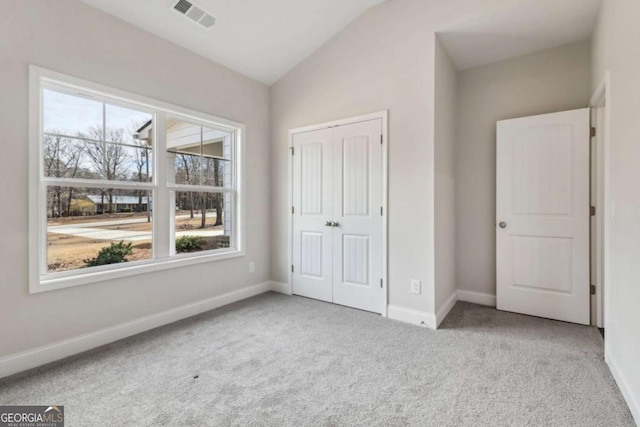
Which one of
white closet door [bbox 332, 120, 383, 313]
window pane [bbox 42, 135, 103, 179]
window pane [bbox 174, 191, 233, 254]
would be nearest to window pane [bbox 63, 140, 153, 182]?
window pane [bbox 42, 135, 103, 179]

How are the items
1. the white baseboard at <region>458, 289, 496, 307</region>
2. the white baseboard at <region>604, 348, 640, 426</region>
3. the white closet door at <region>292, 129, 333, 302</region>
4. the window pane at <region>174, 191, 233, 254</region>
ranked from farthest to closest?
the white closet door at <region>292, 129, 333, 302</region> < the white baseboard at <region>458, 289, 496, 307</region> < the window pane at <region>174, 191, 233, 254</region> < the white baseboard at <region>604, 348, 640, 426</region>

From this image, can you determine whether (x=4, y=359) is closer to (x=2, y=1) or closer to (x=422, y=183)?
(x=2, y=1)

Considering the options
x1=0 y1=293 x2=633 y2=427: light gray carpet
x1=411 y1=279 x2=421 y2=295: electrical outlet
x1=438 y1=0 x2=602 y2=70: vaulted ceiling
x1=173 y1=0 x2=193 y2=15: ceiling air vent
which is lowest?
x1=0 y1=293 x2=633 y2=427: light gray carpet

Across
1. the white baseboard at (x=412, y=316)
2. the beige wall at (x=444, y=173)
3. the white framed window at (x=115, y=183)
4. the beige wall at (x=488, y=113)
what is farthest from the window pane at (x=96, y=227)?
the beige wall at (x=488, y=113)

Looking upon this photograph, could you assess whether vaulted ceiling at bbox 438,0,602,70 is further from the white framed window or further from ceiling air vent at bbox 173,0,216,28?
the white framed window

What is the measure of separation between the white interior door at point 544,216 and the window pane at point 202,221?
10.2ft

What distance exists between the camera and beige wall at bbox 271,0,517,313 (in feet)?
9.45

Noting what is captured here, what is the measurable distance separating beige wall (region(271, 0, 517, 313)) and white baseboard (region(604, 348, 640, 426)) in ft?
4.01

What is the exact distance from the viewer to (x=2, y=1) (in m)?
2.02

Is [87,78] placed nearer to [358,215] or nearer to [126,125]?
[126,125]

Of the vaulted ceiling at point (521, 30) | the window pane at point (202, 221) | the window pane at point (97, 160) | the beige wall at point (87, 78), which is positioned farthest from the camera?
the window pane at point (202, 221)

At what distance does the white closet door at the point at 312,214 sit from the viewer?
3604 millimetres

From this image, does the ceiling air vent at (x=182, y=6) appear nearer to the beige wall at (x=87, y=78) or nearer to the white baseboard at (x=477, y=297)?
the beige wall at (x=87, y=78)

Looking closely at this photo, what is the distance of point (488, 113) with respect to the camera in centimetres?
349
